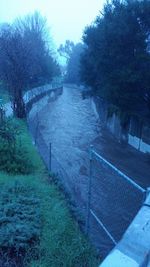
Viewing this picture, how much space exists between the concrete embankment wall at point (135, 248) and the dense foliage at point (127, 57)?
1444 cm

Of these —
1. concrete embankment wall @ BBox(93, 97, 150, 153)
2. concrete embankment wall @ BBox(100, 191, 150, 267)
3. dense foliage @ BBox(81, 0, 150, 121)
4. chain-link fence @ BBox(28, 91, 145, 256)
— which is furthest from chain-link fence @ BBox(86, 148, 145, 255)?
concrete embankment wall @ BBox(93, 97, 150, 153)

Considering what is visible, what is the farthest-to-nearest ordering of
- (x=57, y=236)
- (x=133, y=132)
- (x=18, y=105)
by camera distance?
(x=133, y=132) → (x=18, y=105) → (x=57, y=236)

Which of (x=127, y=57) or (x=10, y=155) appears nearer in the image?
(x=10, y=155)

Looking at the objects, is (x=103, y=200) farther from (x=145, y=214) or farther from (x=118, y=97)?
(x=118, y=97)

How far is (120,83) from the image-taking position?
58.9 feet

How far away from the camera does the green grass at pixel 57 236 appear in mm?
4406

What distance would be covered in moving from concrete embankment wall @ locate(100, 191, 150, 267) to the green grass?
1359mm

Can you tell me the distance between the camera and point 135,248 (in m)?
3.09

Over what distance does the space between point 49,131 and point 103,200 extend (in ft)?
50.9

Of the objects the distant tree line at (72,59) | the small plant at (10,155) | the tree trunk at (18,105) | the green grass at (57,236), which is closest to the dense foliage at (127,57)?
the tree trunk at (18,105)

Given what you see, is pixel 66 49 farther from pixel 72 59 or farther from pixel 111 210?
pixel 111 210

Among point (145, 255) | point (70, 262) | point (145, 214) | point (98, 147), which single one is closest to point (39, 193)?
point (70, 262)

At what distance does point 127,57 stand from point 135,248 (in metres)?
16.4

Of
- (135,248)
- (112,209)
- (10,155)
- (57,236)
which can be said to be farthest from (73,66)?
(135,248)
